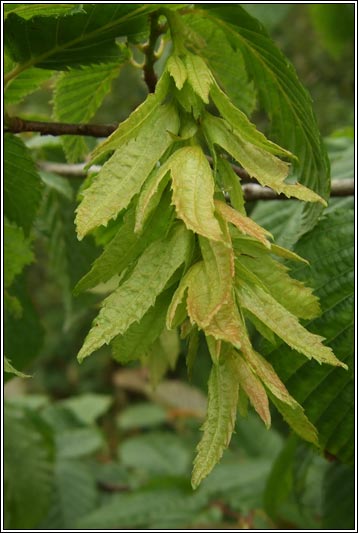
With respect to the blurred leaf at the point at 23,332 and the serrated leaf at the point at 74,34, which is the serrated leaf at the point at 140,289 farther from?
the blurred leaf at the point at 23,332

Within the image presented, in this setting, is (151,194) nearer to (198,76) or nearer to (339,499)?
(198,76)

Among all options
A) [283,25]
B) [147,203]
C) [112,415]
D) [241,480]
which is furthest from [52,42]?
[283,25]

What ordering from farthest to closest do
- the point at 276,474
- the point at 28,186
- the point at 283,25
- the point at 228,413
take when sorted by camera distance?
the point at 283,25, the point at 276,474, the point at 28,186, the point at 228,413

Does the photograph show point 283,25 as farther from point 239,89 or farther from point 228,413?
point 228,413

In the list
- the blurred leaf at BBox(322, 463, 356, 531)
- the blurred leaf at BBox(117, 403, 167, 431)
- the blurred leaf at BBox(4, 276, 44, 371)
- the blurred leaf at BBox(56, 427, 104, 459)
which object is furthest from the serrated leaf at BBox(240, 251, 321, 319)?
the blurred leaf at BBox(117, 403, 167, 431)

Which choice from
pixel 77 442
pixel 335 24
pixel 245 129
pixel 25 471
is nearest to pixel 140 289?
pixel 245 129

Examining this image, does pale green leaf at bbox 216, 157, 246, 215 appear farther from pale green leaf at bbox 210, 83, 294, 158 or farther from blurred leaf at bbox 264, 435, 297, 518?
blurred leaf at bbox 264, 435, 297, 518

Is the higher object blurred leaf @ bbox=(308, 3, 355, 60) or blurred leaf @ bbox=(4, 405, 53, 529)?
blurred leaf @ bbox=(308, 3, 355, 60)
